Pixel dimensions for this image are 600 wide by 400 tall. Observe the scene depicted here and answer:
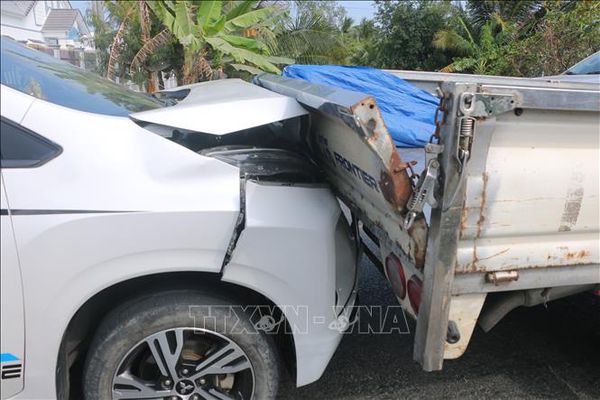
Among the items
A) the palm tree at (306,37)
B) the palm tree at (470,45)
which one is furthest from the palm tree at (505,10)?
the palm tree at (306,37)

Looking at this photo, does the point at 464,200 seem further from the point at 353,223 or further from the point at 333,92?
the point at 353,223

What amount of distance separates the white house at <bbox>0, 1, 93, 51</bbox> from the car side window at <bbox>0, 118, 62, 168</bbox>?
46 centimetres

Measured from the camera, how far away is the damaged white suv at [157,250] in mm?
1963

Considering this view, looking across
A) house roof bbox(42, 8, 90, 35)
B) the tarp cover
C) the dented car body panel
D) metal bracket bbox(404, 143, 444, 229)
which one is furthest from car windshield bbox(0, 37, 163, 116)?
the tarp cover

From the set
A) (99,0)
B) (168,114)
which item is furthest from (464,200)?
(99,0)

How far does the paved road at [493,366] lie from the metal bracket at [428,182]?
4.86 feet

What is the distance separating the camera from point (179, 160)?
2.09 meters

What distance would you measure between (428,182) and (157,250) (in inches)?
43.2

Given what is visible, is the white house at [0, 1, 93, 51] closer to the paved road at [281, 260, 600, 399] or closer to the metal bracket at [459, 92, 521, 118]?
the metal bracket at [459, 92, 521, 118]

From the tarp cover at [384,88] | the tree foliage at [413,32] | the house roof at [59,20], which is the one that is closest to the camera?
the house roof at [59,20]

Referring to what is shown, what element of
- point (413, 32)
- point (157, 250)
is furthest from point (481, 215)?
point (413, 32)

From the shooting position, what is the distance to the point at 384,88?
413 centimetres

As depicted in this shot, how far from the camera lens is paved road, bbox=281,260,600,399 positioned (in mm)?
2867

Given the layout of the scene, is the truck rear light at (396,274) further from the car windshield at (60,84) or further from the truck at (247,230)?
the car windshield at (60,84)
